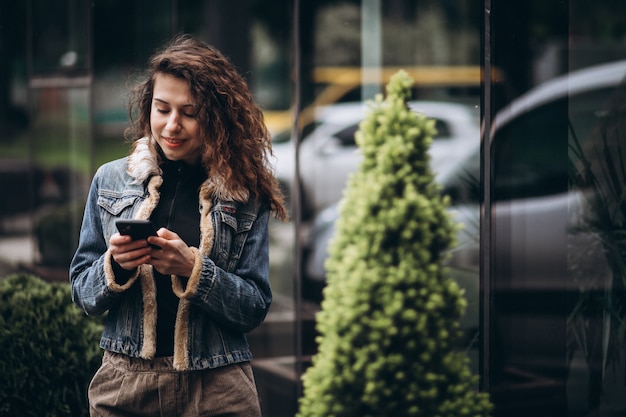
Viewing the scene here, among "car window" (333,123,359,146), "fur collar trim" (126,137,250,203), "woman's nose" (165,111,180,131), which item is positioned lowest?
"fur collar trim" (126,137,250,203)

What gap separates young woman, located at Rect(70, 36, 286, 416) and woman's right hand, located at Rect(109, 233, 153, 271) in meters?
0.11

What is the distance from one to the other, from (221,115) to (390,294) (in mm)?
827

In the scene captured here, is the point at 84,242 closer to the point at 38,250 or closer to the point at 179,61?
the point at 179,61

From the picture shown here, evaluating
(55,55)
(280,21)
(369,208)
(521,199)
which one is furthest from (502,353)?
(55,55)

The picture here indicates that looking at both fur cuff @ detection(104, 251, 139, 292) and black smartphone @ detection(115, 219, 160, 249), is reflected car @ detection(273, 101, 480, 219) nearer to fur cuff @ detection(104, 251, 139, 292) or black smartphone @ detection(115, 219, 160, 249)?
fur cuff @ detection(104, 251, 139, 292)

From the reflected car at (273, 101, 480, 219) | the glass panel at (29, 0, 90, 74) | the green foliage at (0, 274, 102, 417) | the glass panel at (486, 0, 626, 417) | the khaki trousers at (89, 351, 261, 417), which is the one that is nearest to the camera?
the khaki trousers at (89, 351, 261, 417)

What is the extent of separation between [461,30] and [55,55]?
15.1 feet

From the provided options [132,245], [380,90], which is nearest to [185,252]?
[132,245]

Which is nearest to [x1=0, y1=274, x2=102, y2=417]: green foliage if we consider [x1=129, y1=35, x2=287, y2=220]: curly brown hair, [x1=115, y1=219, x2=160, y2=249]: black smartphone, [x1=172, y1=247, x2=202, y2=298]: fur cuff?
[x1=129, y1=35, x2=287, y2=220]: curly brown hair

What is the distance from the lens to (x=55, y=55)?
353 inches

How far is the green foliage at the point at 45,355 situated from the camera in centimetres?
517

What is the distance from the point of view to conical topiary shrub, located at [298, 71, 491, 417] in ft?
11.2

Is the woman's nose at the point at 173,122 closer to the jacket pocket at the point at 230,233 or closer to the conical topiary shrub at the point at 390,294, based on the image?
the jacket pocket at the point at 230,233

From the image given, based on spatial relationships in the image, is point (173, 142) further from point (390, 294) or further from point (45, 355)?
point (45, 355)
